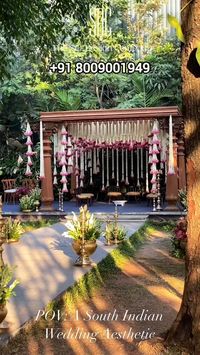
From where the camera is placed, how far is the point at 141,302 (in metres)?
5.51

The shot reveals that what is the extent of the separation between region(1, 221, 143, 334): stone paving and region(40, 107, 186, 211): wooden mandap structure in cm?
366

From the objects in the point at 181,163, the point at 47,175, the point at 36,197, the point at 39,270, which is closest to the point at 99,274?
A: the point at 39,270

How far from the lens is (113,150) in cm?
1733

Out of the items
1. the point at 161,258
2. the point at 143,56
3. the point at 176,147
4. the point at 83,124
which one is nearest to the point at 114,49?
the point at 143,56

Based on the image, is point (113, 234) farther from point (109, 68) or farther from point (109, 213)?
point (109, 68)

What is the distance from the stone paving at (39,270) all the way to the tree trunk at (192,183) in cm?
150

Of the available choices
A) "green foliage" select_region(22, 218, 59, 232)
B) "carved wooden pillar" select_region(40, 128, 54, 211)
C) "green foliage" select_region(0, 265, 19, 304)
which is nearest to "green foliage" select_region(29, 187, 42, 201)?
"carved wooden pillar" select_region(40, 128, 54, 211)

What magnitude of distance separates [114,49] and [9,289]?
57.1ft

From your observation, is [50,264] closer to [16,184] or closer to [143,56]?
[16,184]

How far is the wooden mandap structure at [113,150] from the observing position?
→ 1399 cm

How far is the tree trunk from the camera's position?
339 centimetres

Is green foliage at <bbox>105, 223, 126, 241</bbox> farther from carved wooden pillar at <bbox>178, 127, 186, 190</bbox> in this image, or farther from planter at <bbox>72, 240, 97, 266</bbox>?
carved wooden pillar at <bbox>178, 127, 186, 190</bbox>

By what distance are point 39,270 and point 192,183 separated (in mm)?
3935

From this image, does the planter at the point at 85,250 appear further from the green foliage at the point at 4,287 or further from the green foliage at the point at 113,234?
the green foliage at the point at 4,287
